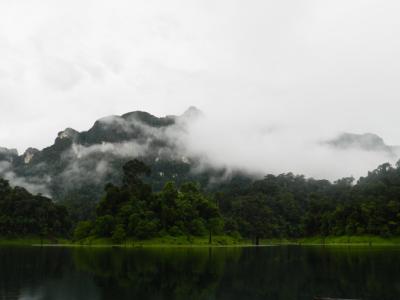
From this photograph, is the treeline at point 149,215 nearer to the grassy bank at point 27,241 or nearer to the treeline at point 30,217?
the grassy bank at point 27,241

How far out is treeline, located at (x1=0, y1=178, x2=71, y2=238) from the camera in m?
140

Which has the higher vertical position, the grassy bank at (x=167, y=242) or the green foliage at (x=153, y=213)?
the green foliage at (x=153, y=213)

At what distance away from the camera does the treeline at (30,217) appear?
139750mm

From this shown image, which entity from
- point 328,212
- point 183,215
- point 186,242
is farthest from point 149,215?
point 328,212

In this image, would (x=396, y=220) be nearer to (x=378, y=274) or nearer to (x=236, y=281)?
(x=378, y=274)

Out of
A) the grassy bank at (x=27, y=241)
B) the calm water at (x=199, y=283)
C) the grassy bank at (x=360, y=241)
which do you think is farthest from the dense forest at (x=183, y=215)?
the calm water at (x=199, y=283)

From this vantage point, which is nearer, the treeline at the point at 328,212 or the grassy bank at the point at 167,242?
the grassy bank at the point at 167,242

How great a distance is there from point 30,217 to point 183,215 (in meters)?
51.7

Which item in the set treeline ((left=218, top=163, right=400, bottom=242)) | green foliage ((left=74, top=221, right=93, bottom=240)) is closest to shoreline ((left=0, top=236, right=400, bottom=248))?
green foliage ((left=74, top=221, right=93, bottom=240))

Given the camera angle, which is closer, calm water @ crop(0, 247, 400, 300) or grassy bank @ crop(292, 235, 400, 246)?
calm water @ crop(0, 247, 400, 300)

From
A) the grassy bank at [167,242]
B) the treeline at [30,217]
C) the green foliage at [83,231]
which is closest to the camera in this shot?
the grassy bank at [167,242]

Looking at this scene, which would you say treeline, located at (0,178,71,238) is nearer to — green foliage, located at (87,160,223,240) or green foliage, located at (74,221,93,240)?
green foliage, located at (74,221,93,240)

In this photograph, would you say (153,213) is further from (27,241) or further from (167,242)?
(27,241)

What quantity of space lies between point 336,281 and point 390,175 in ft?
468
